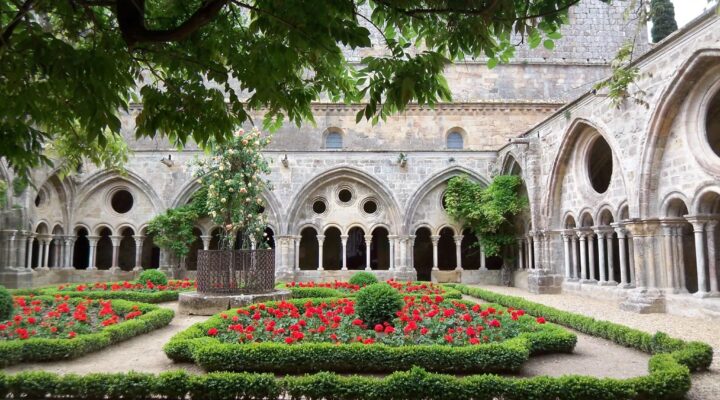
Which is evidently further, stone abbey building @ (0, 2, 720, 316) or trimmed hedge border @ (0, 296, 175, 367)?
stone abbey building @ (0, 2, 720, 316)

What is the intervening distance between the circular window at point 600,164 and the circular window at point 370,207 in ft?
24.9

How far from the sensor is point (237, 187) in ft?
35.2

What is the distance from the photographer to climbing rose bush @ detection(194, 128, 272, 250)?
424 inches

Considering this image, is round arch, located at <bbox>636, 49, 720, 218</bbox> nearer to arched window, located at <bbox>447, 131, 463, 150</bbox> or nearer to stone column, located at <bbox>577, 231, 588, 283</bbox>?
stone column, located at <bbox>577, 231, 588, 283</bbox>

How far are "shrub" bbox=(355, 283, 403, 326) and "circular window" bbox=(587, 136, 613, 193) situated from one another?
10369 mm

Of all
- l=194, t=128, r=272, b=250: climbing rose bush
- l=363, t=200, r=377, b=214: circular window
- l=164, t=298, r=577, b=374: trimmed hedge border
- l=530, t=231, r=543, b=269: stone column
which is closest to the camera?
l=164, t=298, r=577, b=374: trimmed hedge border

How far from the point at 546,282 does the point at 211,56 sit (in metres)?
13.2

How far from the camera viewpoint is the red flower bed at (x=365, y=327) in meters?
6.65

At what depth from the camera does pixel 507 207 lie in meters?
16.6

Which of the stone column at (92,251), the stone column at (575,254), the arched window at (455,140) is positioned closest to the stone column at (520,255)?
the stone column at (575,254)

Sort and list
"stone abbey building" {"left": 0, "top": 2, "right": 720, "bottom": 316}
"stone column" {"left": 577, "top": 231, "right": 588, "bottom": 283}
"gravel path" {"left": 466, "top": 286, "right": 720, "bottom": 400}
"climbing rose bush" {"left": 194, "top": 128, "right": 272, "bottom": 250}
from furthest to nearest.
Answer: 1. "stone column" {"left": 577, "top": 231, "right": 588, "bottom": 283}
2. "climbing rose bush" {"left": 194, "top": 128, "right": 272, "bottom": 250}
3. "stone abbey building" {"left": 0, "top": 2, "right": 720, "bottom": 316}
4. "gravel path" {"left": 466, "top": 286, "right": 720, "bottom": 400}

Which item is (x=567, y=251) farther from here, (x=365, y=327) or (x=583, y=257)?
(x=365, y=327)

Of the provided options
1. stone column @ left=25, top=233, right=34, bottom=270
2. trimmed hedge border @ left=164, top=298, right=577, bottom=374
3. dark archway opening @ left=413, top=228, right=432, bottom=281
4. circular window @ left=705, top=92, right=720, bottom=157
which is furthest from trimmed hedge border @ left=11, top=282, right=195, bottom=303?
circular window @ left=705, top=92, right=720, bottom=157

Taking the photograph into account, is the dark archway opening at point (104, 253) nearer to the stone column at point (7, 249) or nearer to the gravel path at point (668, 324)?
the stone column at point (7, 249)
